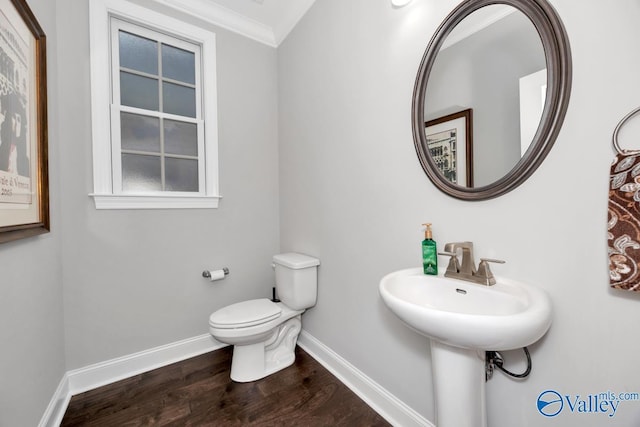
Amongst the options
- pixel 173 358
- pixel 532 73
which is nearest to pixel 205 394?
pixel 173 358

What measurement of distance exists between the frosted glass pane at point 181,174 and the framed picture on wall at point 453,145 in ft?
5.67

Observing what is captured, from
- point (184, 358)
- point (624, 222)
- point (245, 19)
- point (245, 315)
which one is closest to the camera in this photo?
point (624, 222)

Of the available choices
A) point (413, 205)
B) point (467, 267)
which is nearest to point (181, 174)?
point (413, 205)

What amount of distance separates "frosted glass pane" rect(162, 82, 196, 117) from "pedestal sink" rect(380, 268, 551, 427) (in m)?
1.96

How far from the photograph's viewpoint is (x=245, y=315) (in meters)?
1.71

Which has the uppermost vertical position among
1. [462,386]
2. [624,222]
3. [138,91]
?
[138,91]

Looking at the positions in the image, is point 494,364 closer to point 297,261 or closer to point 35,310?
point 297,261

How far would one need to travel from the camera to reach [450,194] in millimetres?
1140

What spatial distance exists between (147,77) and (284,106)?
102 centimetres

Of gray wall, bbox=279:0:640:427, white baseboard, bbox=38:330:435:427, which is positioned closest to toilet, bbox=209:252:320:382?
gray wall, bbox=279:0:640:427

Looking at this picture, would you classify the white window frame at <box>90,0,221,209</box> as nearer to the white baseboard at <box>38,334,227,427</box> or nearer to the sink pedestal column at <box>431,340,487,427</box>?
the white baseboard at <box>38,334,227,427</box>

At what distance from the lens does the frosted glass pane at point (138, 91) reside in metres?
1.84

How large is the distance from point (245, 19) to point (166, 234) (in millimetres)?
1830

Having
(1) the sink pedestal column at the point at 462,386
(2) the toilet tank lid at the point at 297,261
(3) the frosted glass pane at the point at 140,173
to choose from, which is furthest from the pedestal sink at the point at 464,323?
(3) the frosted glass pane at the point at 140,173
